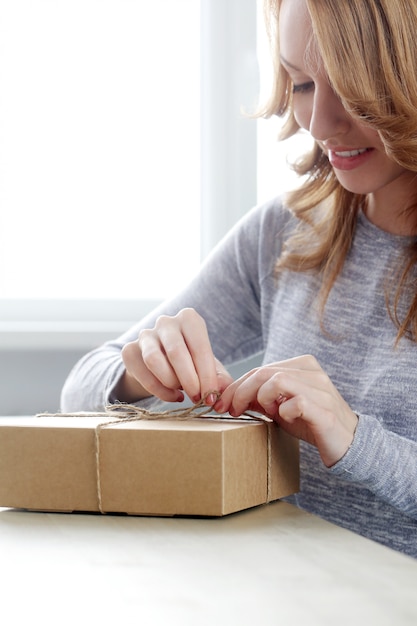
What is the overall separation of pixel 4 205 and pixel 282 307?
0.63 m

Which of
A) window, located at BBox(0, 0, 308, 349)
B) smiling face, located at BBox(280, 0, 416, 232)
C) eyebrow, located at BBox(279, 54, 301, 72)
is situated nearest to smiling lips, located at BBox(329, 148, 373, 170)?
smiling face, located at BBox(280, 0, 416, 232)

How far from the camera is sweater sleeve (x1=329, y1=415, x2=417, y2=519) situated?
0.78 metres

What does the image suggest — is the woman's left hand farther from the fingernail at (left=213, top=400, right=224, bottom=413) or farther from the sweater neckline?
the sweater neckline

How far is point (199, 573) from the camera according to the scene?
20.1 inches

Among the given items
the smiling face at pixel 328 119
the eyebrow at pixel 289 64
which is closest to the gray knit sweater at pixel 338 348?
the smiling face at pixel 328 119

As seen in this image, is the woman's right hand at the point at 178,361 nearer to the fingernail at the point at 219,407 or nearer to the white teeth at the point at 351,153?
the fingernail at the point at 219,407

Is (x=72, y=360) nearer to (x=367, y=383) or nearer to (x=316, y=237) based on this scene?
(x=316, y=237)

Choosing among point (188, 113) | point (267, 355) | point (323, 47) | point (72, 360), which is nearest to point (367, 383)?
point (267, 355)

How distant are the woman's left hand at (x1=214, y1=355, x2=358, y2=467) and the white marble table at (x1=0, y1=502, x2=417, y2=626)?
91 millimetres

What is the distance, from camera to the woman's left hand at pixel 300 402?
2.35 feet

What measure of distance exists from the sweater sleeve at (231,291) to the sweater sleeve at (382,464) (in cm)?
42

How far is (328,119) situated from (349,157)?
0.06 m

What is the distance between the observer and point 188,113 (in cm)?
156

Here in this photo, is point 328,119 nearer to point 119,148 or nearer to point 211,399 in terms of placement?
point 211,399
